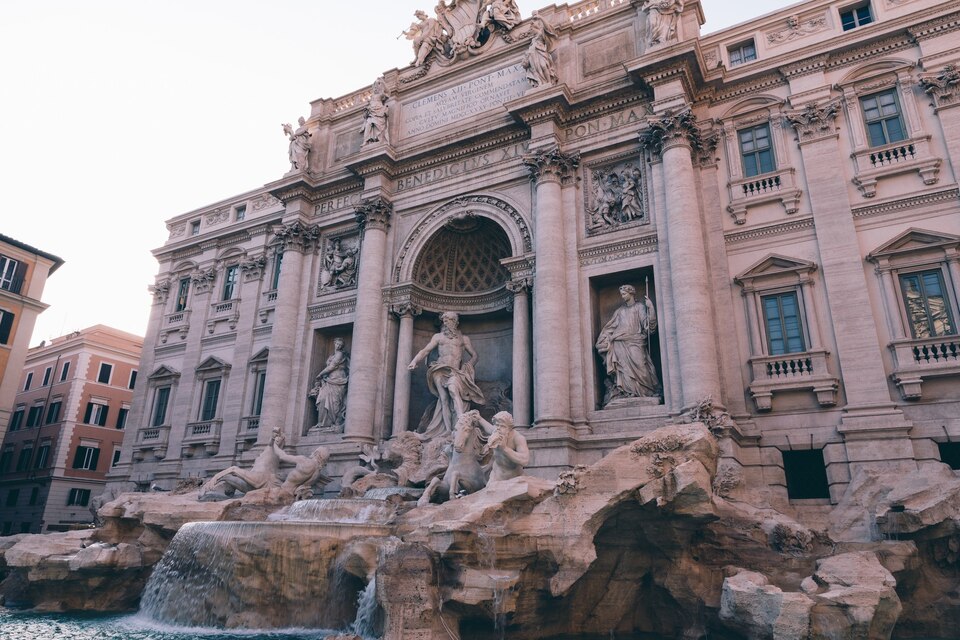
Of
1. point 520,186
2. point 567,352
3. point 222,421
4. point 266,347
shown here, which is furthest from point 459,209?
point 222,421

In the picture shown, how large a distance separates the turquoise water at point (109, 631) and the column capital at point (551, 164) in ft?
45.1

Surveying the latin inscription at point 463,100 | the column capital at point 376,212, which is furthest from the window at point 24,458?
the latin inscription at point 463,100

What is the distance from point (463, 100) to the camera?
75.8 ft

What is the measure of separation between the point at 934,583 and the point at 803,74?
44.1 feet

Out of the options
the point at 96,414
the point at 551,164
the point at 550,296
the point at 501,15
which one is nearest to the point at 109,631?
the point at 550,296

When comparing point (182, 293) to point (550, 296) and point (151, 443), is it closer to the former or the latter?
point (151, 443)

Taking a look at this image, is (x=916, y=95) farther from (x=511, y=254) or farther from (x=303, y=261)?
(x=303, y=261)

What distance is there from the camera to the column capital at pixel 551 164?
63.9ft

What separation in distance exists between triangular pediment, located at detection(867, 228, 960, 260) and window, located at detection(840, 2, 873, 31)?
6.62m

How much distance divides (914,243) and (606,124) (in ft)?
29.2

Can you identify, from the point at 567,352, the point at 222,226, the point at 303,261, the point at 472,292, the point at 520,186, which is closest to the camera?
the point at 567,352

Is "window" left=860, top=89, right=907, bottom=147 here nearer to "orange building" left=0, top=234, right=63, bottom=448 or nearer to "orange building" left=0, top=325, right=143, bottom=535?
"orange building" left=0, top=234, right=63, bottom=448

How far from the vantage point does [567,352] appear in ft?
58.8

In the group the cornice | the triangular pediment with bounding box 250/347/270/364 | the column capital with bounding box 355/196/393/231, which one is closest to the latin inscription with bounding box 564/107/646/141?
the cornice
